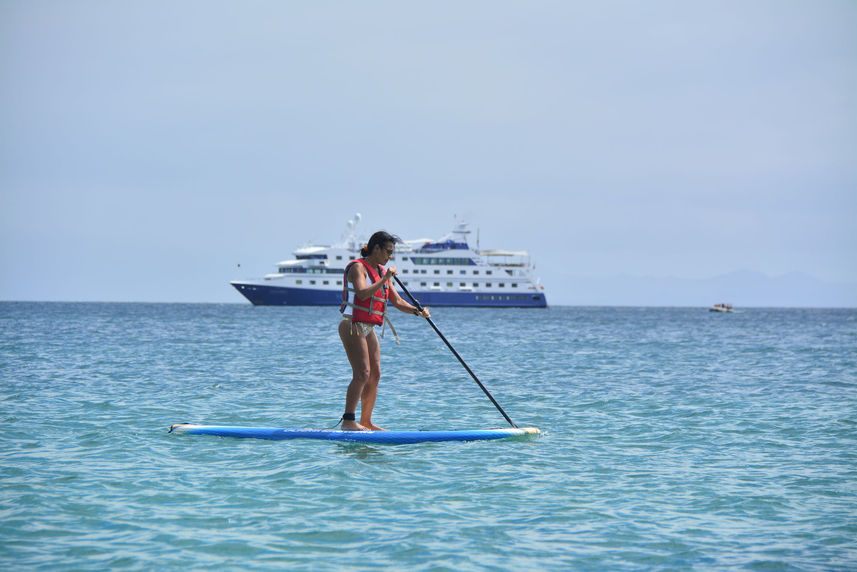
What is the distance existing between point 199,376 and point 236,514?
13286 mm

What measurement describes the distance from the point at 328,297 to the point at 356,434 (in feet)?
328

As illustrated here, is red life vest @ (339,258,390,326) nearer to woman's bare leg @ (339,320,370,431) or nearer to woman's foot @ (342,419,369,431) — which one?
woman's bare leg @ (339,320,370,431)

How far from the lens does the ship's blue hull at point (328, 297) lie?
358ft

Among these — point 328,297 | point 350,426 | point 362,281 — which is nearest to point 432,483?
point 350,426

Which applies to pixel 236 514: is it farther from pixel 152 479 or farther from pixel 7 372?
pixel 7 372

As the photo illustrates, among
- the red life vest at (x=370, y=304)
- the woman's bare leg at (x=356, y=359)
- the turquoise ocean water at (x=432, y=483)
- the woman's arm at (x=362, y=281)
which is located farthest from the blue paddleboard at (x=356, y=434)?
the woman's arm at (x=362, y=281)

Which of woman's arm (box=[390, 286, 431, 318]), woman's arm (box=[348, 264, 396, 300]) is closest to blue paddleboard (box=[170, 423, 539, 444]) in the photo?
woman's arm (box=[390, 286, 431, 318])

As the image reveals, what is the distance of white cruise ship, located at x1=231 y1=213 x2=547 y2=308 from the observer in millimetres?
108938

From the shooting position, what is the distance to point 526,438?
33.4ft

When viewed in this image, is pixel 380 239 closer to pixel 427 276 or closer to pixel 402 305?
pixel 402 305

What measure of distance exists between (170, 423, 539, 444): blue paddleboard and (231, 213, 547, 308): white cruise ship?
97.6 metres

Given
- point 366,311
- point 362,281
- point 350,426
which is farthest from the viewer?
point 350,426

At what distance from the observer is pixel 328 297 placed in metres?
109

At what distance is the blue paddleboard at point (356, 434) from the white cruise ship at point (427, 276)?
320 feet
